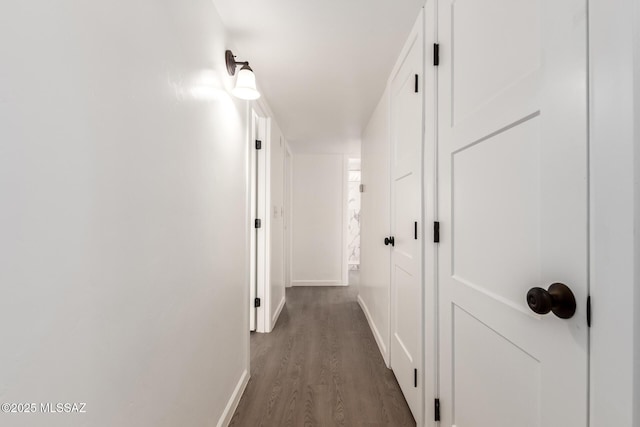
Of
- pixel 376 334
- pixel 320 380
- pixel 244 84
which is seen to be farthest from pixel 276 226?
pixel 244 84

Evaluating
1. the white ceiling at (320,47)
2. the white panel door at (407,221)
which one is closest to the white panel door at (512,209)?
the white panel door at (407,221)

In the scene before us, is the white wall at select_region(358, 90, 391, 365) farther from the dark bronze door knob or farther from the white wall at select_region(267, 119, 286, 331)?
the dark bronze door knob

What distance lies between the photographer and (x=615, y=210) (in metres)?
0.53

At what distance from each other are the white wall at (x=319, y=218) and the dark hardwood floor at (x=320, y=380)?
5.10 feet

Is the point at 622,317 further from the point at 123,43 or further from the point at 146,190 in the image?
the point at 123,43

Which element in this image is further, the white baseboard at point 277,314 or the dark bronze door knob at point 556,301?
the white baseboard at point 277,314

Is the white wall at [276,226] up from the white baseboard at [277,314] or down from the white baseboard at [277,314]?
up

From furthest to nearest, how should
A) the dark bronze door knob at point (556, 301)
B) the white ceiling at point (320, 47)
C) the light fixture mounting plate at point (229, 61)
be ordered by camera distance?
the light fixture mounting plate at point (229, 61) → the white ceiling at point (320, 47) → the dark bronze door knob at point (556, 301)

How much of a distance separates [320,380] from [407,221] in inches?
49.1

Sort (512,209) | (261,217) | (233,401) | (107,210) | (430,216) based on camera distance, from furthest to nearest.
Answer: (261,217), (233,401), (430,216), (512,209), (107,210)

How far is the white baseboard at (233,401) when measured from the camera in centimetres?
153

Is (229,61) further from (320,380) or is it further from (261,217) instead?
(320,380)

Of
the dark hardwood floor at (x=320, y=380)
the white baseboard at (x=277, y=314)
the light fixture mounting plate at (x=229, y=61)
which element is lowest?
the dark hardwood floor at (x=320, y=380)

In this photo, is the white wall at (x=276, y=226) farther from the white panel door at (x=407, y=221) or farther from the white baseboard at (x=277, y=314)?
the white panel door at (x=407, y=221)
